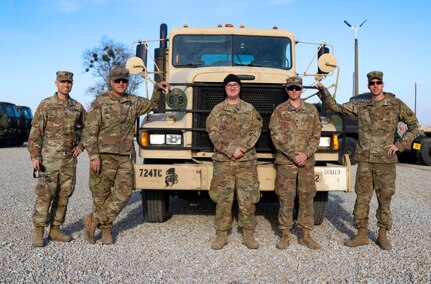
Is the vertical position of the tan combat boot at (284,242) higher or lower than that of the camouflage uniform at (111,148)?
lower

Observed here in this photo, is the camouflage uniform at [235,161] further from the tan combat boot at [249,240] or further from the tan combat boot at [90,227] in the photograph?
the tan combat boot at [90,227]

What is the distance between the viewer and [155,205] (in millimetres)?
5625

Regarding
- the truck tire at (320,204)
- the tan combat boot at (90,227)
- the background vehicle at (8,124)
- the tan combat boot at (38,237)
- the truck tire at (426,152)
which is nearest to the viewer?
the tan combat boot at (38,237)

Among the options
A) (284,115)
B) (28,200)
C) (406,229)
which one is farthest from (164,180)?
(28,200)

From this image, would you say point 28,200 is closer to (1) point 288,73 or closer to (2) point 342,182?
(1) point 288,73

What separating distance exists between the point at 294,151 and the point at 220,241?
3.96 feet

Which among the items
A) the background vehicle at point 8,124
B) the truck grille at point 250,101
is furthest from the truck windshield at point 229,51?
the background vehicle at point 8,124

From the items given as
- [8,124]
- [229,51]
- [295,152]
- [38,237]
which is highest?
[229,51]

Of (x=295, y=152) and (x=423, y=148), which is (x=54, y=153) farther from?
(x=423, y=148)

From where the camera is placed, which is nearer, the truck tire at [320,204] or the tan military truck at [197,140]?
the tan military truck at [197,140]

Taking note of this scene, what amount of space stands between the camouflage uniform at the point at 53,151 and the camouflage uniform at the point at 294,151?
7.06 feet

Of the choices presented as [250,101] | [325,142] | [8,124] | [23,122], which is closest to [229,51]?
[250,101]

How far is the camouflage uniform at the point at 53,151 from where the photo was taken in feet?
15.6

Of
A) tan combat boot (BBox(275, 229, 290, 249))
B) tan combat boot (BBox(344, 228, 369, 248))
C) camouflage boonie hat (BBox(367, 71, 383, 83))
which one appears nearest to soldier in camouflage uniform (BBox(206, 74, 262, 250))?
tan combat boot (BBox(275, 229, 290, 249))
